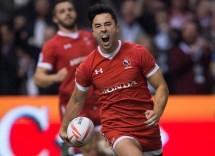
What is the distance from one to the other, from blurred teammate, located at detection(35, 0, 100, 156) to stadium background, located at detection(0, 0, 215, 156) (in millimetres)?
2143

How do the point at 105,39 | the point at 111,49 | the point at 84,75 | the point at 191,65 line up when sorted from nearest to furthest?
1. the point at 105,39
2. the point at 111,49
3. the point at 84,75
4. the point at 191,65

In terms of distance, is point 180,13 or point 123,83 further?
point 180,13

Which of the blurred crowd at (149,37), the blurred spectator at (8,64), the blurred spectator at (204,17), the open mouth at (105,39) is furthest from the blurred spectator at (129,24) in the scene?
the open mouth at (105,39)

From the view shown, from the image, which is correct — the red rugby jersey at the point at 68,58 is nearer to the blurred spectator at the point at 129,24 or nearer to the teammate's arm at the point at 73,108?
the teammate's arm at the point at 73,108

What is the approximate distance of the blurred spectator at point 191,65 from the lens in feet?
42.2

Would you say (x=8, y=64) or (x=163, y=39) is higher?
(x=163, y=39)

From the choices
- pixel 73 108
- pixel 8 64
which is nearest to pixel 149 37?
pixel 8 64

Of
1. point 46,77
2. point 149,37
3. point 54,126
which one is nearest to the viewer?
point 46,77

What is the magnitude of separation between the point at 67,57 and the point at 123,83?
2.15 meters

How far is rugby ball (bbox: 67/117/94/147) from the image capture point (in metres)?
7.46

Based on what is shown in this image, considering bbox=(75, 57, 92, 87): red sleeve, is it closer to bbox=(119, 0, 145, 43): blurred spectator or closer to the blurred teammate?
the blurred teammate

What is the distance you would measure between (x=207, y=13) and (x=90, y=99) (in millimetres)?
5611

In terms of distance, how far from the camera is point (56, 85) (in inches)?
522

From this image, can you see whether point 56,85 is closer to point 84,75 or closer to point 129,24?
point 129,24
